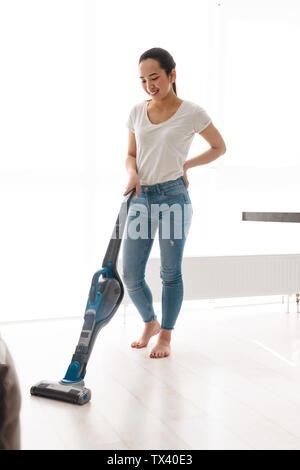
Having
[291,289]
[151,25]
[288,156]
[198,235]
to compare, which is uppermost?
[151,25]

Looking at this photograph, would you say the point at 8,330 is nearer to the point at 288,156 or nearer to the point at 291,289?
the point at 291,289

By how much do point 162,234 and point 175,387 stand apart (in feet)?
2.20

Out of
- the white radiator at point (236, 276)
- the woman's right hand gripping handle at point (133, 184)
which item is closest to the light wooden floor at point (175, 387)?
the white radiator at point (236, 276)

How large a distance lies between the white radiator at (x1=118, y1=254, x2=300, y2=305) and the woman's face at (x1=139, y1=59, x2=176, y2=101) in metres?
1.16

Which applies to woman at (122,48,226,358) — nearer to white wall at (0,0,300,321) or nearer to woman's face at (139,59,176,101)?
woman's face at (139,59,176,101)

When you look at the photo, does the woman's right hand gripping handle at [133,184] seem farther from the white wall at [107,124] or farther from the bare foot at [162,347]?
the white wall at [107,124]

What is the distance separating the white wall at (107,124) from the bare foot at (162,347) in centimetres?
94

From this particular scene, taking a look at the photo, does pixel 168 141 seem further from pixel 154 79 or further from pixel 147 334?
pixel 147 334

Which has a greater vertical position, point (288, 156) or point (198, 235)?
Result: point (288, 156)

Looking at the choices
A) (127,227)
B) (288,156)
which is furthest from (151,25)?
(127,227)

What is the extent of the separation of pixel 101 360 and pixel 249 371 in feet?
2.11

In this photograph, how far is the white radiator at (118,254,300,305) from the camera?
128 inches
